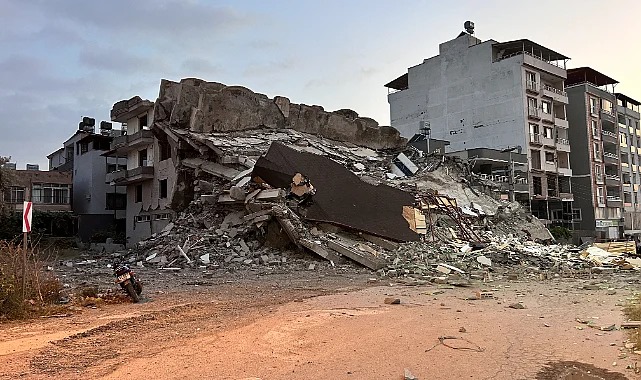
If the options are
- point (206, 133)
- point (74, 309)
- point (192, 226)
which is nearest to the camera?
point (74, 309)

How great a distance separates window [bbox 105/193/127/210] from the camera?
38.5 metres

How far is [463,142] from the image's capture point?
4331 centimetres

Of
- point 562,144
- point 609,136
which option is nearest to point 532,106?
point 562,144

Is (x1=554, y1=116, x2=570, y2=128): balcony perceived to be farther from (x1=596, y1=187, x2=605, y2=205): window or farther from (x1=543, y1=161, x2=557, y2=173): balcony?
(x1=596, y1=187, x2=605, y2=205): window

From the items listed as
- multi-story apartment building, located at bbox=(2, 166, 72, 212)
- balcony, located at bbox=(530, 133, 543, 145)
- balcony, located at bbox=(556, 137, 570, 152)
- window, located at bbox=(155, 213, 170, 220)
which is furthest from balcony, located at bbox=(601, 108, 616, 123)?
multi-story apartment building, located at bbox=(2, 166, 72, 212)

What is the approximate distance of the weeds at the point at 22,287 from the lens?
772 cm

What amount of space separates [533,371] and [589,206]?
45.3 metres

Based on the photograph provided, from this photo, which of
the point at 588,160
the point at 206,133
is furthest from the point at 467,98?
the point at 206,133

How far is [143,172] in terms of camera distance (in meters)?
31.1

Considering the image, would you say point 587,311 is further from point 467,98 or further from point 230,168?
point 467,98

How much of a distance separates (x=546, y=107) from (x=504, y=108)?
184 inches

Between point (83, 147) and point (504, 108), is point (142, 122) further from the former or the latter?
point (504, 108)

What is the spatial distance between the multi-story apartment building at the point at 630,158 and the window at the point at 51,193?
47.7 m

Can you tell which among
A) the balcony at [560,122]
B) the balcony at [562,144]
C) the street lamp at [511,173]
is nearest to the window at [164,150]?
the street lamp at [511,173]
